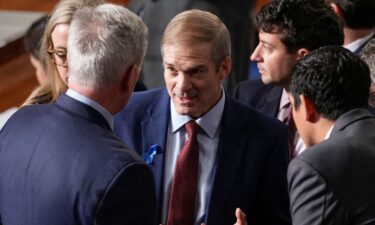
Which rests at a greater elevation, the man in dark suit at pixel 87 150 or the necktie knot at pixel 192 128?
the man in dark suit at pixel 87 150

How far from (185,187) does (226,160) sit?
0.16 meters

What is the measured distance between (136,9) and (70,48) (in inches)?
114

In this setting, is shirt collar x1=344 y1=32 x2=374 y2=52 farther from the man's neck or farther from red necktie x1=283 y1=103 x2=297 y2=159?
the man's neck

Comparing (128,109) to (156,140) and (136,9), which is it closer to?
(156,140)

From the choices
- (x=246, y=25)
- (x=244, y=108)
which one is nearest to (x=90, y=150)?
(x=244, y=108)

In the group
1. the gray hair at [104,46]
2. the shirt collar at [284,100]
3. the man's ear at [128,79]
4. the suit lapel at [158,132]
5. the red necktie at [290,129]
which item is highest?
the gray hair at [104,46]

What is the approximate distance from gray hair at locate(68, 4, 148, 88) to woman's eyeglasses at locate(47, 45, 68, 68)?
0.80 metres

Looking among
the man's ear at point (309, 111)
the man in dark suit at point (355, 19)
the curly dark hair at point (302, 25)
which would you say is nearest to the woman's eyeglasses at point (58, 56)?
the curly dark hair at point (302, 25)

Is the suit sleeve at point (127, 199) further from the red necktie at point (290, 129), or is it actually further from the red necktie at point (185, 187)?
the red necktie at point (290, 129)

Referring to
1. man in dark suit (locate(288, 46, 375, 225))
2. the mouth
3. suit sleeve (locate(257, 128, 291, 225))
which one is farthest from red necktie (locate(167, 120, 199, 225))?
man in dark suit (locate(288, 46, 375, 225))

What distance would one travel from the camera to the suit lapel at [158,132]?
2.95 metres

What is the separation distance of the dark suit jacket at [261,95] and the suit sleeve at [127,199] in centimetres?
126

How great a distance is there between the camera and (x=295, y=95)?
2.77 m

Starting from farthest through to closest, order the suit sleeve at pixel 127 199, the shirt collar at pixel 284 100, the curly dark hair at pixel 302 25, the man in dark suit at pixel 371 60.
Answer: the shirt collar at pixel 284 100 < the curly dark hair at pixel 302 25 < the man in dark suit at pixel 371 60 < the suit sleeve at pixel 127 199
